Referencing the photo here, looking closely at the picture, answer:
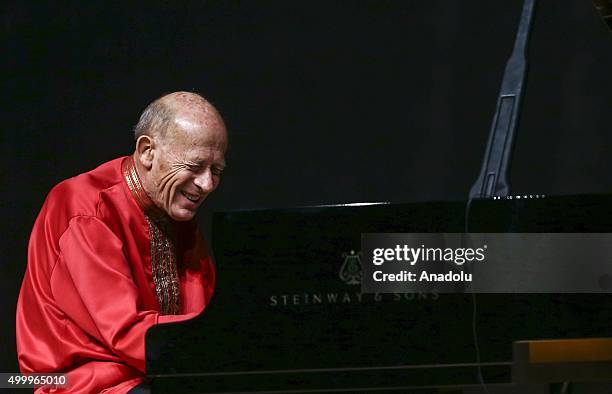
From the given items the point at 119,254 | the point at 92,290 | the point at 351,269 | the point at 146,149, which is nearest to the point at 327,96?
the point at 146,149

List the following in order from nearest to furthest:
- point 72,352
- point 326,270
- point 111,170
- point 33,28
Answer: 1. point 326,270
2. point 72,352
3. point 111,170
4. point 33,28

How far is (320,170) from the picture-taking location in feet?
13.7

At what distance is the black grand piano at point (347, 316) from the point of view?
91.8 inches

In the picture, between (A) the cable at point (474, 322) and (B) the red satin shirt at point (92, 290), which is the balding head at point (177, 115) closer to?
(B) the red satin shirt at point (92, 290)

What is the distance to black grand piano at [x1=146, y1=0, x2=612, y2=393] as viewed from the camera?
2.33m

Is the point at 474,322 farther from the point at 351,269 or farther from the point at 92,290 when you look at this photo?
the point at 92,290

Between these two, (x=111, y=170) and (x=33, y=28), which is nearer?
(x=111, y=170)

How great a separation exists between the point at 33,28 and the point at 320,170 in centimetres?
126

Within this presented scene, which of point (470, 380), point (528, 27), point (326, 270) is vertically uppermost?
point (528, 27)

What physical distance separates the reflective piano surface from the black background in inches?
72.3

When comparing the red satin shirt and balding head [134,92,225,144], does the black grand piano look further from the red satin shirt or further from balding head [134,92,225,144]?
balding head [134,92,225,144]

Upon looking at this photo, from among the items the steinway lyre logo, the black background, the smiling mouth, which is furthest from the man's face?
the black background

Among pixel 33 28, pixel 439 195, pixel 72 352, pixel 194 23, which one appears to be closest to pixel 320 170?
pixel 439 195

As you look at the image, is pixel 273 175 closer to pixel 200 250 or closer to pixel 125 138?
pixel 125 138
